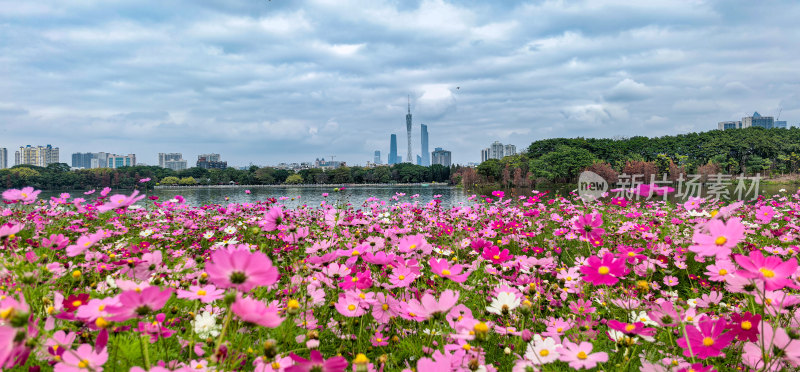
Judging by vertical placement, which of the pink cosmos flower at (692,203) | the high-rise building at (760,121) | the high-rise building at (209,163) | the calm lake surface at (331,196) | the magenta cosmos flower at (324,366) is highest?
the high-rise building at (760,121)

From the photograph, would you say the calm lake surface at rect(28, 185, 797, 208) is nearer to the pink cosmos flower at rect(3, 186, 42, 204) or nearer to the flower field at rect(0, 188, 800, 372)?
the pink cosmos flower at rect(3, 186, 42, 204)

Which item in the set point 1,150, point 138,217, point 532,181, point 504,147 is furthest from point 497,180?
point 1,150

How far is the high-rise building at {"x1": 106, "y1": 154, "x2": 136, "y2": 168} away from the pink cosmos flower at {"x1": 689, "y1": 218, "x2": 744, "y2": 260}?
208945 millimetres

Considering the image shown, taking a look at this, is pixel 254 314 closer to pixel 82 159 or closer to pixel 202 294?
pixel 202 294

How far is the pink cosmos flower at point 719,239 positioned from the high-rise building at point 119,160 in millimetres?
208945

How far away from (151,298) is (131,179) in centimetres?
7017

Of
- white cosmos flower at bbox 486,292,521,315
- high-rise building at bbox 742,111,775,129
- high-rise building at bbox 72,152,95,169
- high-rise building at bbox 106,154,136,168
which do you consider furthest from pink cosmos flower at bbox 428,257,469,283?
high-rise building at bbox 72,152,95,169

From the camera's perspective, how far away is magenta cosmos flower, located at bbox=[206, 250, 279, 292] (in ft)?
2.15

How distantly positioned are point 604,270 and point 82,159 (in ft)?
815

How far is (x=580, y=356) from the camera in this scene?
0.95 metres

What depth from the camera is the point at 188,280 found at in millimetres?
1515

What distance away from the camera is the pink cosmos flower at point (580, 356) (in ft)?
2.96

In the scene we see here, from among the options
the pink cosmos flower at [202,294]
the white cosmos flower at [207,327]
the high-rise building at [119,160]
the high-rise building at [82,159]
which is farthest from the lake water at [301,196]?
the high-rise building at [82,159]

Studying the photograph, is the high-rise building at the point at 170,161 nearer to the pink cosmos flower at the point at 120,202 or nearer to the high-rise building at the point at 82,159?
the high-rise building at the point at 82,159
